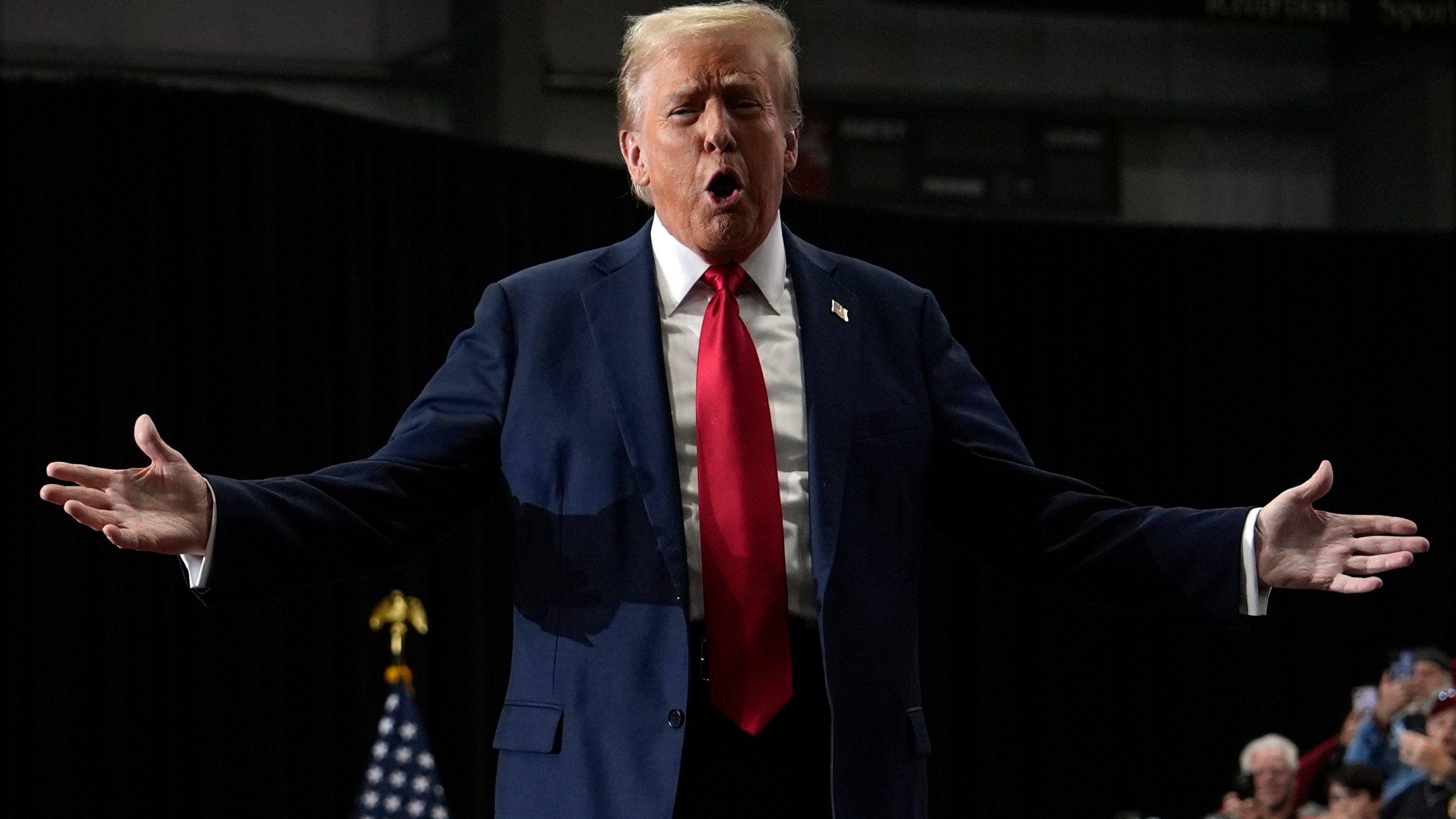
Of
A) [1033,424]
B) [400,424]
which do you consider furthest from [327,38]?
[400,424]

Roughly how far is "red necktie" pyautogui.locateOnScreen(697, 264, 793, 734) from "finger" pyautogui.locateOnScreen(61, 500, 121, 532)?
21.4 inches

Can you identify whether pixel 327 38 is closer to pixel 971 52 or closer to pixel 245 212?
pixel 245 212

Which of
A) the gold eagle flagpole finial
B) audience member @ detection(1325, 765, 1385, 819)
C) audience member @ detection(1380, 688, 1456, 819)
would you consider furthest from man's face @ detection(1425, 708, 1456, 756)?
the gold eagle flagpole finial

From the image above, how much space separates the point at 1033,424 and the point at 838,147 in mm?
1499

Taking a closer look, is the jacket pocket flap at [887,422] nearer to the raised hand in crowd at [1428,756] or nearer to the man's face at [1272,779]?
the raised hand in crowd at [1428,756]

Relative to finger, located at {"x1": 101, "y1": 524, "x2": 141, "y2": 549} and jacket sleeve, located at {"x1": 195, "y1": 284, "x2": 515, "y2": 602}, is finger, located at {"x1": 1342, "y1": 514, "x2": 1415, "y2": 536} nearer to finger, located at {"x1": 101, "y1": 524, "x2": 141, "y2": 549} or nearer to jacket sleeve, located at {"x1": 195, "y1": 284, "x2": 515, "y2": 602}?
jacket sleeve, located at {"x1": 195, "y1": 284, "x2": 515, "y2": 602}

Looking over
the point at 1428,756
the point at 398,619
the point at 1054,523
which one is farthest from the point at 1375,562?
the point at 398,619

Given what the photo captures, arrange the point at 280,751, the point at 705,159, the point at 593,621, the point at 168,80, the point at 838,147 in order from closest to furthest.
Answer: the point at 593,621
the point at 705,159
the point at 280,751
the point at 168,80
the point at 838,147

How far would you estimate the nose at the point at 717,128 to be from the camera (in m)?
1.75

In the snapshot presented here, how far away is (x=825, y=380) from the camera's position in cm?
172

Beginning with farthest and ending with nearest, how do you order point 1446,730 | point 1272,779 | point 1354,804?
1. point 1272,779
2. point 1354,804
3. point 1446,730

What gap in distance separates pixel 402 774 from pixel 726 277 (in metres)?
3.70

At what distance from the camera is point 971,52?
7.34 m

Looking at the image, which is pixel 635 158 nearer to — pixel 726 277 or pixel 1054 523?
pixel 726 277
